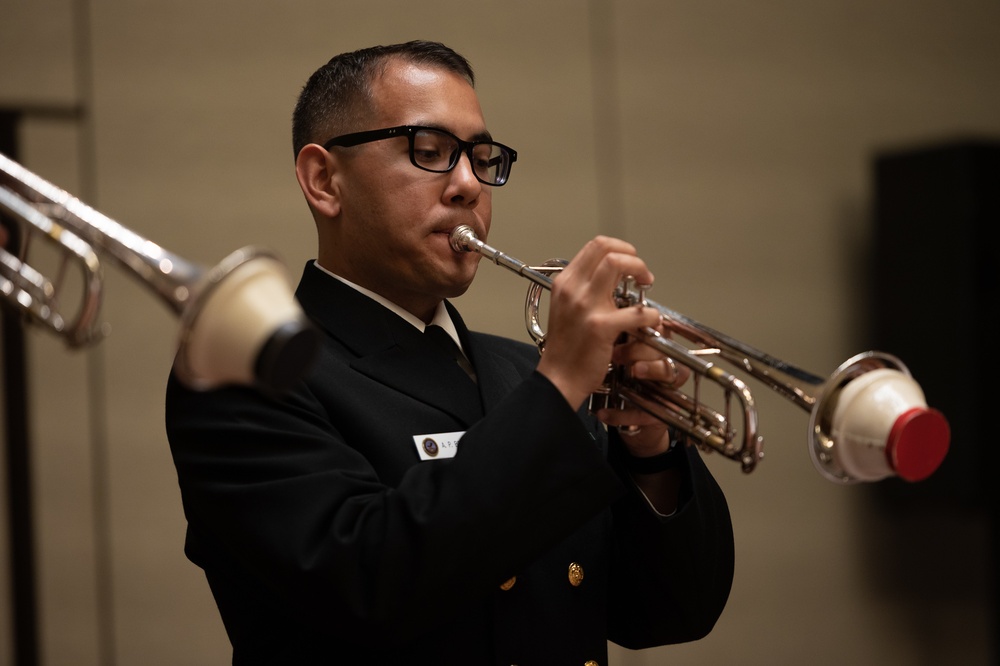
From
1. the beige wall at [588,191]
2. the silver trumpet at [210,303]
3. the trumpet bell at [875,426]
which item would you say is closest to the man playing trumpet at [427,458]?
the trumpet bell at [875,426]

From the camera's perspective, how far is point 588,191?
12.0 ft

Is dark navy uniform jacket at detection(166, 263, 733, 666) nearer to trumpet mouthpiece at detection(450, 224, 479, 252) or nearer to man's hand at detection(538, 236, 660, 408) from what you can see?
man's hand at detection(538, 236, 660, 408)

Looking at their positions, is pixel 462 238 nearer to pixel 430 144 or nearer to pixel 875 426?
pixel 430 144

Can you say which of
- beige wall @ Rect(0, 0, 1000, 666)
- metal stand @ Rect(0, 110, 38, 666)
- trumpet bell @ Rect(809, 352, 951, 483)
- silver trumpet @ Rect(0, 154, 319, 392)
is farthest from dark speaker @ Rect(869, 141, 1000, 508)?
silver trumpet @ Rect(0, 154, 319, 392)

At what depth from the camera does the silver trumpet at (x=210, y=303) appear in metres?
0.85

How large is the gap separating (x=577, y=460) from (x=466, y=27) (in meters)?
2.44

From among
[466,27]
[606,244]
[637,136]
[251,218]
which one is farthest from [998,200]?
[606,244]

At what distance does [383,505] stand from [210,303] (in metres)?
0.54

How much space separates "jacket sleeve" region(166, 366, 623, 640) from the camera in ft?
4.27

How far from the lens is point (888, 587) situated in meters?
4.01

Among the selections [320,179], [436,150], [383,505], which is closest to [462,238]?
[436,150]

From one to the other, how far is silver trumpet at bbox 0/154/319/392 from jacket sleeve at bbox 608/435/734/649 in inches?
34.1

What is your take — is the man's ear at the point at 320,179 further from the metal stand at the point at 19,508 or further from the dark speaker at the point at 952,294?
the dark speaker at the point at 952,294

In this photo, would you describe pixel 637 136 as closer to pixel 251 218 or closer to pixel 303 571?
pixel 251 218
